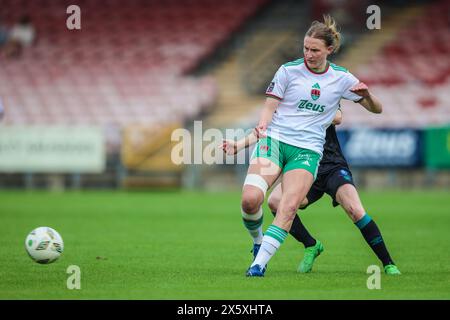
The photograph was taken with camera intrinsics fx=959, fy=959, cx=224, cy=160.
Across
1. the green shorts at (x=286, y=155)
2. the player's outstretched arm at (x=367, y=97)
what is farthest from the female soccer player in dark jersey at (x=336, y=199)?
the player's outstretched arm at (x=367, y=97)

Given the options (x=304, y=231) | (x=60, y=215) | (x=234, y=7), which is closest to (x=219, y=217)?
(x=60, y=215)

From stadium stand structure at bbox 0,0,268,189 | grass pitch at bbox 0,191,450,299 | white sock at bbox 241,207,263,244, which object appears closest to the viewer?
grass pitch at bbox 0,191,450,299

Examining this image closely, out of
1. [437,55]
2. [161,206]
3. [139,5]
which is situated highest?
[139,5]

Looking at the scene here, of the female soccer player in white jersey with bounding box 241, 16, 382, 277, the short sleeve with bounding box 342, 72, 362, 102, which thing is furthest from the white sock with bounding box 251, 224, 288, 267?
the short sleeve with bounding box 342, 72, 362, 102

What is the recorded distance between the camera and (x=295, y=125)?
8.54 m

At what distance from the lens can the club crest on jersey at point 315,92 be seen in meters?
8.44

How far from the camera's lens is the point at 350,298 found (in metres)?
7.09

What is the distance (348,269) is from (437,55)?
20.5 meters

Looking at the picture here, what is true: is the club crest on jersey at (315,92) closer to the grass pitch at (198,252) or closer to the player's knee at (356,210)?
the player's knee at (356,210)

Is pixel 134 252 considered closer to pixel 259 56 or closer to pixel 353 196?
pixel 353 196

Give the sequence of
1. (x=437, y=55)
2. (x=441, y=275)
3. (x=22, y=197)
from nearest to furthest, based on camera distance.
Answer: (x=441, y=275), (x=22, y=197), (x=437, y=55)

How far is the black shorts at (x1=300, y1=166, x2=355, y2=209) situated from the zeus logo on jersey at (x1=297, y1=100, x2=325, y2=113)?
73cm

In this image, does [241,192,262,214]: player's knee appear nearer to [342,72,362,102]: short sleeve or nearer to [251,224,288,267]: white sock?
[251,224,288,267]: white sock

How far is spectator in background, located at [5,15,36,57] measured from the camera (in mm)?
29672
